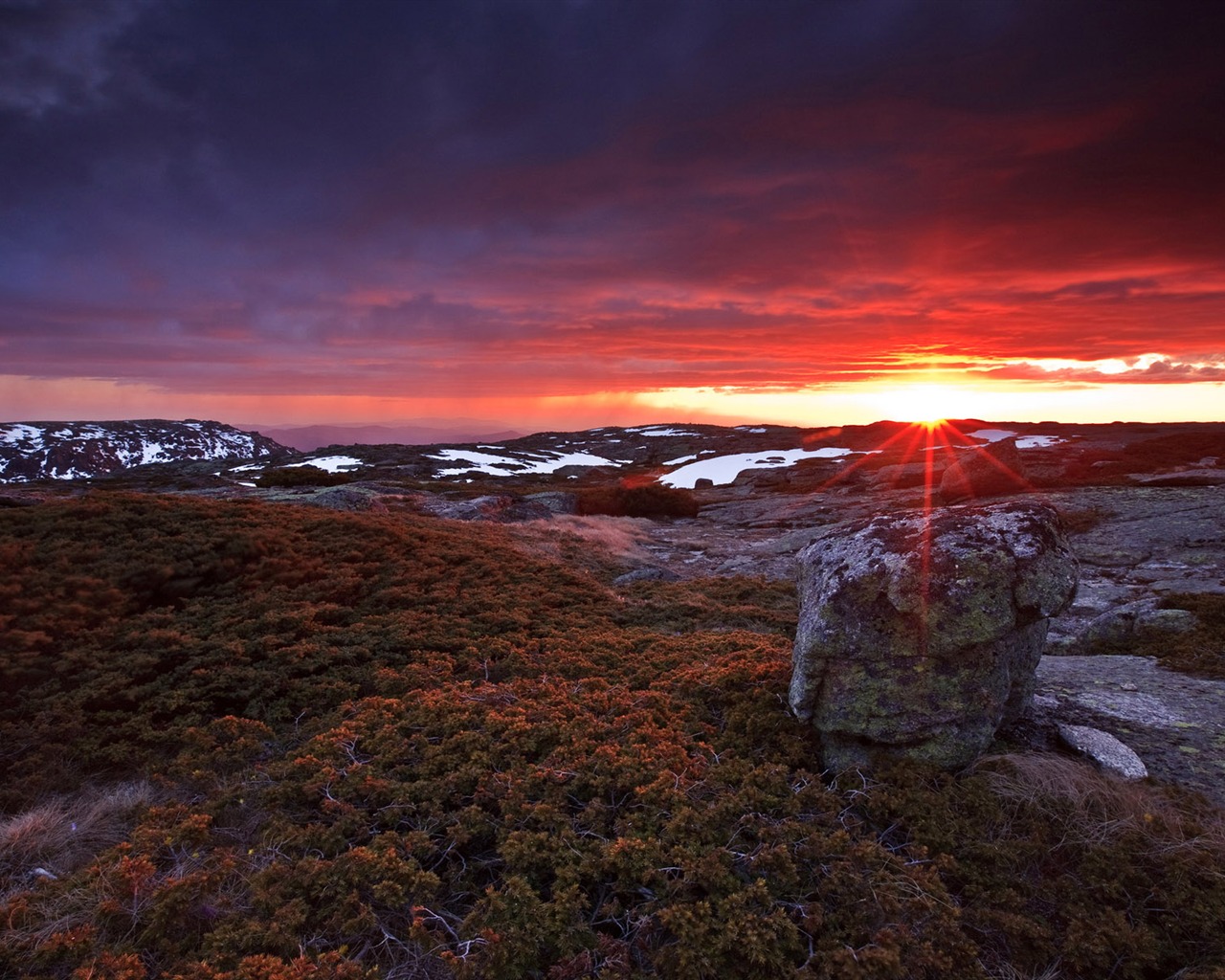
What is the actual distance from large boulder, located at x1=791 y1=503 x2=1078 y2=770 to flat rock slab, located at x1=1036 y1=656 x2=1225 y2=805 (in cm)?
204

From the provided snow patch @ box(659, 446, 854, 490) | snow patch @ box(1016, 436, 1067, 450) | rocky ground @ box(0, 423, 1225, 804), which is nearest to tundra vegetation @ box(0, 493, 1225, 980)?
rocky ground @ box(0, 423, 1225, 804)

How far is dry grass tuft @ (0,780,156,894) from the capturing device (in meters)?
5.54

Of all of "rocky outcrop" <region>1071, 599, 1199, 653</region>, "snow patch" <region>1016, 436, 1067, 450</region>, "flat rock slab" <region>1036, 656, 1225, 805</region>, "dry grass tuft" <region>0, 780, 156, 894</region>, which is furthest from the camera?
"snow patch" <region>1016, 436, 1067, 450</region>

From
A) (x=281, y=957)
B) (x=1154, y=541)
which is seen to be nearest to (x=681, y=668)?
(x=281, y=957)

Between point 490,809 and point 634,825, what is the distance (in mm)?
1581

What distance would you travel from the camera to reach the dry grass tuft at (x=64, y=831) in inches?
218

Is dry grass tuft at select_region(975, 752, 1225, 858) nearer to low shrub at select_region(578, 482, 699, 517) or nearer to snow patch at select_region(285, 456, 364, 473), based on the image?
low shrub at select_region(578, 482, 699, 517)

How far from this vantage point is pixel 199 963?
161 inches

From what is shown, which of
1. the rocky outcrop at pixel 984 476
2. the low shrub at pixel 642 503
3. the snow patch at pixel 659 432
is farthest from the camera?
the snow patch at pixel 659 432

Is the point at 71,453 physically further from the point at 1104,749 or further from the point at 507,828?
the point at 1104,749

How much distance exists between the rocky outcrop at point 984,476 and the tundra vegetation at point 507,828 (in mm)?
25991

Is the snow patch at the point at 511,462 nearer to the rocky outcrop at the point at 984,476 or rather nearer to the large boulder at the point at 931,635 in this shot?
the rocky outcrop at the point at 984,476

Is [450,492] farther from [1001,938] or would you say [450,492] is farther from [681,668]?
[1001,938]

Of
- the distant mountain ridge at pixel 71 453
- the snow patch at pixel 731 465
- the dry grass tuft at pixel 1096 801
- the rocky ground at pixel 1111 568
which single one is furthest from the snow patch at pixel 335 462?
the distant mountain ridge at pixel 71 453
